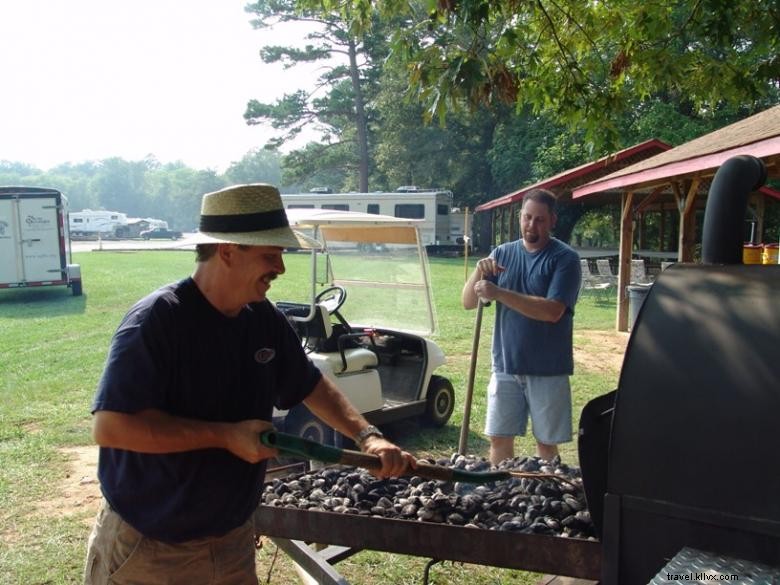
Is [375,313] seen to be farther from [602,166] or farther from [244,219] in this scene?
[602,166]

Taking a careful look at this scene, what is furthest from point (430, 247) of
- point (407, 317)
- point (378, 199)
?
point (407, 317)

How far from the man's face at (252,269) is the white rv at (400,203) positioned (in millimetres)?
27654

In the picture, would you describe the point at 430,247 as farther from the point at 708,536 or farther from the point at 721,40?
the point at 708,536

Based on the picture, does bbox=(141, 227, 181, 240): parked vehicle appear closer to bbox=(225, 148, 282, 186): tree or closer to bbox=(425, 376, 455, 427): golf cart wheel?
bbox=(225, 148, 282, 186): tree

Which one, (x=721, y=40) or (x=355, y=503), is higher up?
(x=721, y=40)

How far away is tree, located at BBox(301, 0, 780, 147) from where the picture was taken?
15.2ft

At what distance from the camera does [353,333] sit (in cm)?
612

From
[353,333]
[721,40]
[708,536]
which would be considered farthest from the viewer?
[353,333]

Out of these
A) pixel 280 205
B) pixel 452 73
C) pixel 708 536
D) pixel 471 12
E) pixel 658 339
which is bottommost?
pixel 708 536

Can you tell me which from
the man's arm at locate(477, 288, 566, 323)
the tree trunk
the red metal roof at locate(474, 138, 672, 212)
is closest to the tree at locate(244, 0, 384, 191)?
the tree trunk

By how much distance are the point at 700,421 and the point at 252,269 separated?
130 centimetres

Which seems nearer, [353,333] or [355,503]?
[355,503]

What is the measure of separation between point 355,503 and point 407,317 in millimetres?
3587

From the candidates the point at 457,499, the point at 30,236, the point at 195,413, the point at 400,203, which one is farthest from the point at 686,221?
the point at 400,203
